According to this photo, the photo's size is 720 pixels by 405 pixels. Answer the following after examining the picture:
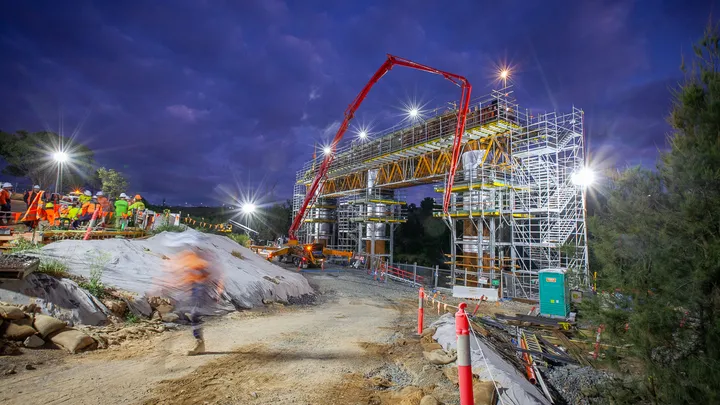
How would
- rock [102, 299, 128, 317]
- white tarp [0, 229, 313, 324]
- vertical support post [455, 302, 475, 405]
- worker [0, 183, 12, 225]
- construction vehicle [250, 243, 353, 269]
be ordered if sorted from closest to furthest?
vertical support post [455, 302, 475, 405], rock [102, 299, 128, 317], white tarp [0, 229, 313, 324], worker [0, 183, 12, 225], construction vehicle [250, 243, 353, 269]

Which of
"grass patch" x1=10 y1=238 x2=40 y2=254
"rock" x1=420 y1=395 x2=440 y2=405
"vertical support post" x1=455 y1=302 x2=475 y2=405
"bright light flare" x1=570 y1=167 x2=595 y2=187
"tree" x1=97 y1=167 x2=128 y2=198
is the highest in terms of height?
"tree" x1=97 y1=167 x2=128 y2=198

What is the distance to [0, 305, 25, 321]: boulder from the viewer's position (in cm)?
510

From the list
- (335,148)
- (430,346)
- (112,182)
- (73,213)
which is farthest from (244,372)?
(112,182)

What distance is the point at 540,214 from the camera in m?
19.0

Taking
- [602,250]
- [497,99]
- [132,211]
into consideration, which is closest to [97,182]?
[132,211]

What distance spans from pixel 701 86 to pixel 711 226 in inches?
68.5

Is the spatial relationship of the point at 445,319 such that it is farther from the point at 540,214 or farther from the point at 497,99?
the point at 497,99

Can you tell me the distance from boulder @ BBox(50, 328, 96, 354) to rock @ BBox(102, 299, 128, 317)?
1507mm

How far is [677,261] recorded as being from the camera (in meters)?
3.77

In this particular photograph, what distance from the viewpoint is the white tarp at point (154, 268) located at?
8203mm

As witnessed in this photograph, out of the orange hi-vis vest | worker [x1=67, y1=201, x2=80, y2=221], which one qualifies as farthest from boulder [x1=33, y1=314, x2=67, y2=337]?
worker [x1=67, y1=201, x2=80, y2=221]

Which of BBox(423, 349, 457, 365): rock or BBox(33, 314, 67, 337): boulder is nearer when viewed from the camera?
BBox(423, 349, 457, 365): rock

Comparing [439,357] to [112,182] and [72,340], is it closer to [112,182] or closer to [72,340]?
[72,340]

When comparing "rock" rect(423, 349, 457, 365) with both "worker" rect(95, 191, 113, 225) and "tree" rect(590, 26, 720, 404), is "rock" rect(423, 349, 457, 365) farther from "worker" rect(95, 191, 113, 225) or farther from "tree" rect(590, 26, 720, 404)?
"worker" rect(95, 191, 113, 225)
